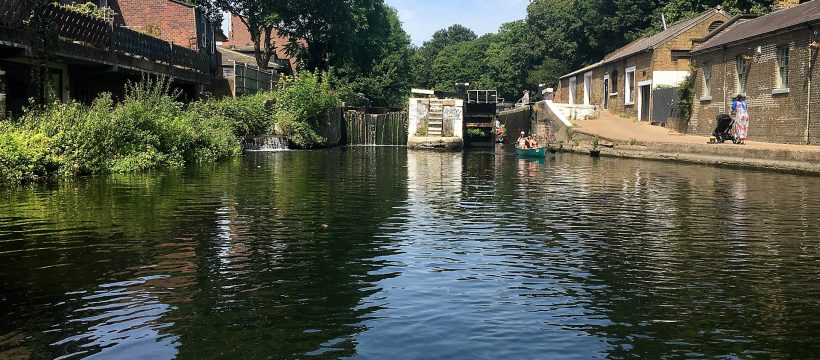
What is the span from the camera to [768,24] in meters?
28.4

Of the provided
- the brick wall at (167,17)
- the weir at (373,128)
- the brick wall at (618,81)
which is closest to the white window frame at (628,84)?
the brick wall at (618,81)

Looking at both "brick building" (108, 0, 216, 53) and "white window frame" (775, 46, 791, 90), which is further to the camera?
"brick building" (108, 0, 216, 53)

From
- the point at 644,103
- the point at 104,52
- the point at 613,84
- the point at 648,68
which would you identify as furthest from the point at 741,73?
the point at 104,52

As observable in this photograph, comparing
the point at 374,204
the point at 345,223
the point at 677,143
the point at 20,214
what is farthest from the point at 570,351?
the point at 677,143

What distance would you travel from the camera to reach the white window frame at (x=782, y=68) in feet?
86.4

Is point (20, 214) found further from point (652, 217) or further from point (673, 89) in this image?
point (673, 89)

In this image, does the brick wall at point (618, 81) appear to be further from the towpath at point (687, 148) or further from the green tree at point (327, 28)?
the green tree at point (327, 28)

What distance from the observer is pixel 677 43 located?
3741 cm

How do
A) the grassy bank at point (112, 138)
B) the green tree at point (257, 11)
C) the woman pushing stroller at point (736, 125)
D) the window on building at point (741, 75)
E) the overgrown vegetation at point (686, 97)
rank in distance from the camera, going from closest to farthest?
1. the grassy bank at point (112, 138)
2. the woman pushing stroller at point (736, 125)
3. the window on building at point (741, 75)
4. the overgrown vegetation at point (686, 97)
5. the green tree at point (257, 11)

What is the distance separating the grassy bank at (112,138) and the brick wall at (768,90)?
20.3 metres

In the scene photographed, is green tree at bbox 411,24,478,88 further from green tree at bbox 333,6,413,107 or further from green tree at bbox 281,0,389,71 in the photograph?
green tree at bbox 281,0,389,71

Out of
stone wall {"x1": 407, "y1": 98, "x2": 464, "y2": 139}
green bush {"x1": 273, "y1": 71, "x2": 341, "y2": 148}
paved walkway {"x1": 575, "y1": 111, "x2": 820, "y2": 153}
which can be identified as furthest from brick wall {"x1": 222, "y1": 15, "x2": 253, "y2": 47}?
paved walkway {"x1": 575, "y1": 111, "x2": 820, "y2": 153}

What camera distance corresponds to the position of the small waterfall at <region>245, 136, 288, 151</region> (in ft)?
120

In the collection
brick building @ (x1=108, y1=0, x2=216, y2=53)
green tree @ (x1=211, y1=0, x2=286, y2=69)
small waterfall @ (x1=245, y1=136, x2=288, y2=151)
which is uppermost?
green tree @ (x1=211, y1=0, x2=286, y2=69)
